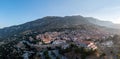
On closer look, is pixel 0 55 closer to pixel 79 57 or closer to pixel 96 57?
pixel 79 57

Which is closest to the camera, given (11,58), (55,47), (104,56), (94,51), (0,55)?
(104,56)

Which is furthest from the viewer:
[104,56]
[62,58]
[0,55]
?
[0,55]

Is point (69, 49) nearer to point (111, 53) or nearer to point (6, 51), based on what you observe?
point (111, 53)

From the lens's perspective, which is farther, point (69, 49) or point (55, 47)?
point (55, 47)

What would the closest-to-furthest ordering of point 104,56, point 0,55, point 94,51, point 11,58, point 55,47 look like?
point 104,56, point 94,51, point 11,58, point 0,55, point 55,47

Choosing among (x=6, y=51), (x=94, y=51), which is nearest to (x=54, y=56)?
(x=94, y=51)

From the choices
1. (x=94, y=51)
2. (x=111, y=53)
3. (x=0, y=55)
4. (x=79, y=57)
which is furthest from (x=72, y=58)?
(x=0, y=55)

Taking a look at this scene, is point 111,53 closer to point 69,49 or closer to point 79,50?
point 79,50

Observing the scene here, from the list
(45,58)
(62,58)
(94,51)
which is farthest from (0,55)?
(94,51)
